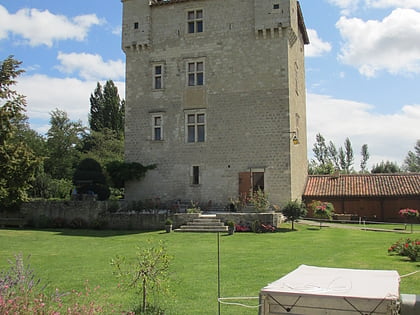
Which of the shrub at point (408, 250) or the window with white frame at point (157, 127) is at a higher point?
the window with white frame at point (157, 127)

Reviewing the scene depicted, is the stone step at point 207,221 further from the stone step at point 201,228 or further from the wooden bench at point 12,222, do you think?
the wooden bench at point 12,222

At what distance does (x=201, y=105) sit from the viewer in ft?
80.4

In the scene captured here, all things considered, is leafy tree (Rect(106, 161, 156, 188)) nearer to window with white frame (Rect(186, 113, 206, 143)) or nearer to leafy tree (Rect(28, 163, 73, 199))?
window with white frame (Rect(186, 113, 206, 143))

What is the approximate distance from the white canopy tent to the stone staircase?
539 inches

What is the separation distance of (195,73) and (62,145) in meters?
24.3

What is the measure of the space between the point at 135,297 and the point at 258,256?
16.4 ft

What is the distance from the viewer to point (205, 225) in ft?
63.4

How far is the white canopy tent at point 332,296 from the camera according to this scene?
13.9ft

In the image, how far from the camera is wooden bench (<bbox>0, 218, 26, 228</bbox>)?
22922 millimetres

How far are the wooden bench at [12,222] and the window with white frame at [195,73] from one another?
11.9 meters

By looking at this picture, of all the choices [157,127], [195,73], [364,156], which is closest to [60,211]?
[157,127]

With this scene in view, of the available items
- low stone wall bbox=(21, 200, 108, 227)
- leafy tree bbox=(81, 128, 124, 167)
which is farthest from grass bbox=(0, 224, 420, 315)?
leafy tree bbox=(81, 128, 124, 167)

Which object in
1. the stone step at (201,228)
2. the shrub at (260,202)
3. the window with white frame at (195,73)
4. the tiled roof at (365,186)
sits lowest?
the stone step at (201,228)

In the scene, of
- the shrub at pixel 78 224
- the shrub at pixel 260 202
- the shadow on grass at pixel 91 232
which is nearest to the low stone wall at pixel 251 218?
the shrub at pixel 260 202
